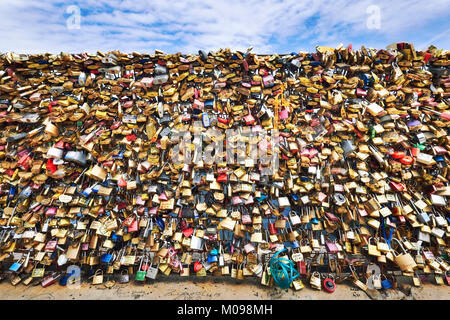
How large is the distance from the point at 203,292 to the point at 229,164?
5.79 feet

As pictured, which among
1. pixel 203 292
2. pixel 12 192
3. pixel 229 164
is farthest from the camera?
pixel 12 192

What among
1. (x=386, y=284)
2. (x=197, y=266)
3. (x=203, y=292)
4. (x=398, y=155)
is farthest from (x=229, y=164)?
(x=386, y=284)

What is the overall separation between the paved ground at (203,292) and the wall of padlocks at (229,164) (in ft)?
0.45

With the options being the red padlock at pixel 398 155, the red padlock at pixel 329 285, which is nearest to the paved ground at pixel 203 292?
the red padlock at pixel 329 285

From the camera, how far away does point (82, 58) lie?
A: 2842 millimetres

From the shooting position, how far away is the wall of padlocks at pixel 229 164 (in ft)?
9.16

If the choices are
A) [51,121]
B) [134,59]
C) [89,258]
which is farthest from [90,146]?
[89,258]

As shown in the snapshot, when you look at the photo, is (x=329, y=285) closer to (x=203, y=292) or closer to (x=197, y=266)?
(x=203, y=292)

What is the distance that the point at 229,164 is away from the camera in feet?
9.26

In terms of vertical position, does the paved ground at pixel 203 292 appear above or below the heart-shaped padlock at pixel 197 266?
below

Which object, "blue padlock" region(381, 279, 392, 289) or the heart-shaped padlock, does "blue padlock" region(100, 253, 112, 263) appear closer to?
the heart-shaped padlock

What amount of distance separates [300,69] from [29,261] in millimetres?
4899

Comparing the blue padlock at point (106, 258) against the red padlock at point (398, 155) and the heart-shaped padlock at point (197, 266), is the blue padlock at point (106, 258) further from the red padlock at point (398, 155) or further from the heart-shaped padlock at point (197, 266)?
the red padlock at point (398, 155)

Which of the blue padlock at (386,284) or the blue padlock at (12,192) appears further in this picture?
the blue padlock at (12,192)
